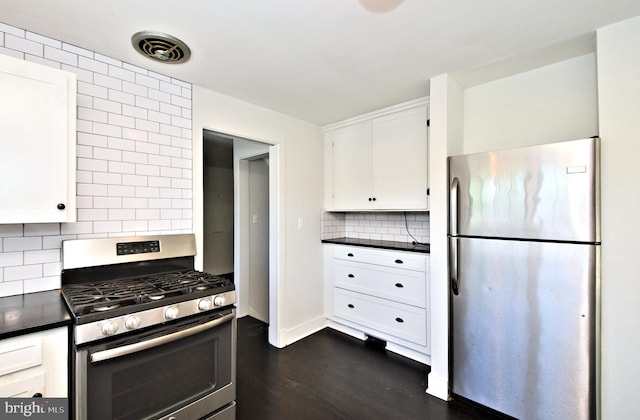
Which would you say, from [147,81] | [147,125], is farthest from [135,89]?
[147,125]

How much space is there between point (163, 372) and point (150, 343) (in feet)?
0.64

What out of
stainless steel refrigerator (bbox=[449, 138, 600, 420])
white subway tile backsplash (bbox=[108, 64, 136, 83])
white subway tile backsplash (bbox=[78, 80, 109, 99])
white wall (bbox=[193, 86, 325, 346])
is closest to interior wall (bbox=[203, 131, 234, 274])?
white wall (bbox=[193, 86, 325, 346])

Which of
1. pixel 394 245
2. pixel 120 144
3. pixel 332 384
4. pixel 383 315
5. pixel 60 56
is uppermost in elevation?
pixel 60 56

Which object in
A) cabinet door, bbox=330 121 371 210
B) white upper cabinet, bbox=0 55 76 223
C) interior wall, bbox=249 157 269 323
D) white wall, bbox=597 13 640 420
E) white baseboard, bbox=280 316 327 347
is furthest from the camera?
interior wall, bbox=249 157 269 323

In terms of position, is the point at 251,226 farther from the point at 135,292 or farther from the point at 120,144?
the point at 135,292

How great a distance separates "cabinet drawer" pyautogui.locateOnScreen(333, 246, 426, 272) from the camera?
8.14 feet

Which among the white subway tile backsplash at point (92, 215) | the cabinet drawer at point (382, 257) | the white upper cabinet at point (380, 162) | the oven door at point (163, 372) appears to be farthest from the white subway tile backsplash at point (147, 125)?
the cabinet drawer at point (382, 257)

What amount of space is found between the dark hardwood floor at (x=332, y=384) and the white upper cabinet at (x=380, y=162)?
1.37 m

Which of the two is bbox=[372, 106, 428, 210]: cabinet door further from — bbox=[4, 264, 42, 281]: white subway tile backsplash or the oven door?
bbox=[4, 264, 42, 281]: white subway tile backsplash

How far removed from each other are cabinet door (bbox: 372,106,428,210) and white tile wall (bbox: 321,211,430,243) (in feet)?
1.20

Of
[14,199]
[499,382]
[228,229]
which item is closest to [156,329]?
[14,199]

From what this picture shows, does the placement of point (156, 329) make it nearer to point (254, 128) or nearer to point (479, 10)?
point (254, 128)

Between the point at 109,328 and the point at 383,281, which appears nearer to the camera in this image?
the point at 109,328

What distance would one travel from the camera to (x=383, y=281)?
2.71m
